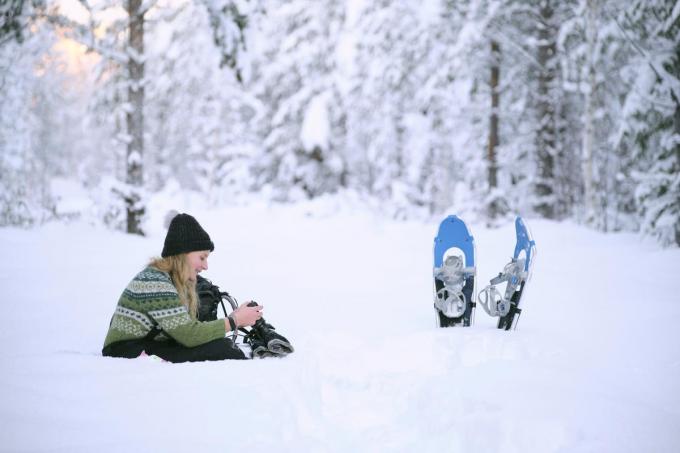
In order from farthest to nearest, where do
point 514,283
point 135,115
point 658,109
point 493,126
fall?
1. point 493,126
2. point 135,115
3. point 658,109
4. point 514,283

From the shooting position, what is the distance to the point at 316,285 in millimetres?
7320

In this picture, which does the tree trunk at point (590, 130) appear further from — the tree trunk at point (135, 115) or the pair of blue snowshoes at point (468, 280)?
the tree trunk at point (135, 115)

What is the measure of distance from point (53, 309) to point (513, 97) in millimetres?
14701

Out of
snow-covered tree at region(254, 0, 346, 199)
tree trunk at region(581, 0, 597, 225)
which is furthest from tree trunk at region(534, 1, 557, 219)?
snow-covered tree at region(254, 0, 346, 199)

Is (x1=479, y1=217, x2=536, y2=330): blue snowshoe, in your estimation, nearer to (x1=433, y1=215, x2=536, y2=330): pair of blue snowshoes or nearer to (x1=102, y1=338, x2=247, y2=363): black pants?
(x1=433, y1=215, x2=536, y2=330): pair of blue snowshoes

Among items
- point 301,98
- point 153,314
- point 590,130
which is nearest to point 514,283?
point 153,314

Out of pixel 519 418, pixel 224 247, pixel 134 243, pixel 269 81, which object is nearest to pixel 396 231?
pixel 224 247

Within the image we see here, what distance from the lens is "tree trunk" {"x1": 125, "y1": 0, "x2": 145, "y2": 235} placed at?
1002cm

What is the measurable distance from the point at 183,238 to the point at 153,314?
1.72 ft

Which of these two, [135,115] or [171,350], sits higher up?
[135,115]

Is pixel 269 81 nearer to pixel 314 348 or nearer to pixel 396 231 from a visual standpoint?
pixel 396 231

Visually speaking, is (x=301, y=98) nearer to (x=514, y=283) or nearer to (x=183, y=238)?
(x=514, y=283)

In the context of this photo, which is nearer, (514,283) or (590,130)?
(514,283)

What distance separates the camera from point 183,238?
3506 mm
